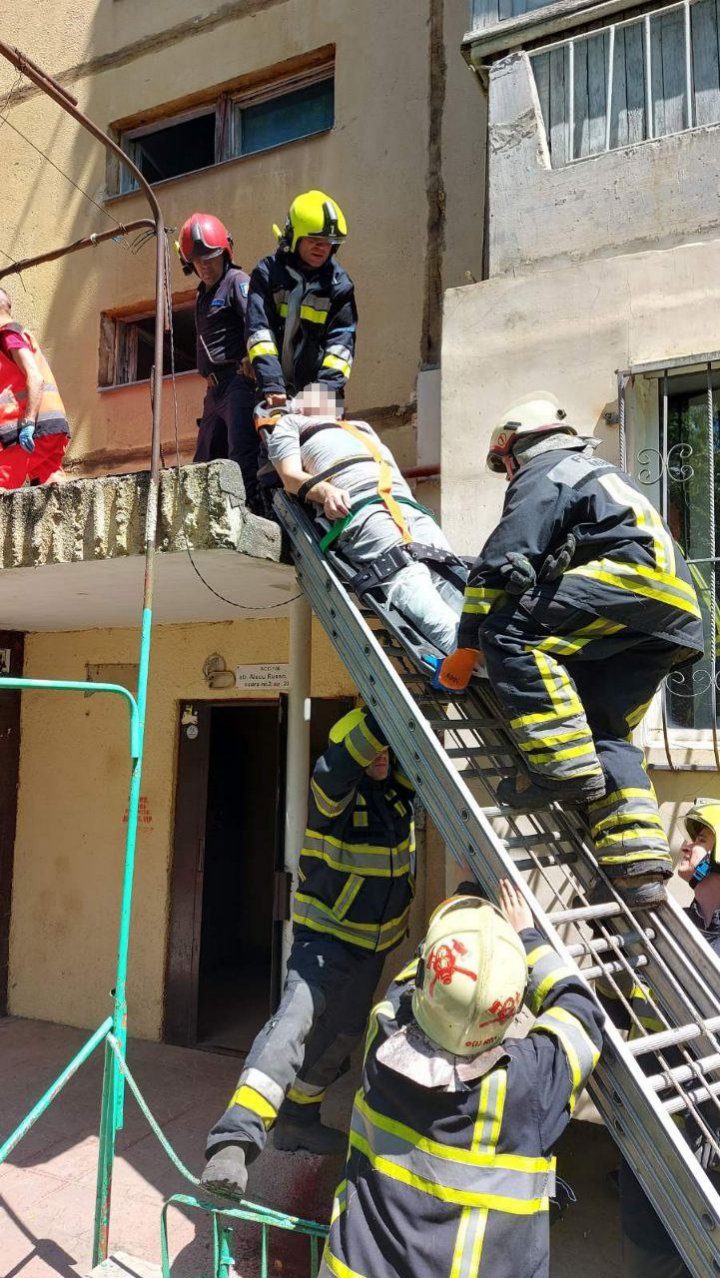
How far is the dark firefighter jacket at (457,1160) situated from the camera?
2143 mm

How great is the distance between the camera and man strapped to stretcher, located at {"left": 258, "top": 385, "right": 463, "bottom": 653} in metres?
3.69

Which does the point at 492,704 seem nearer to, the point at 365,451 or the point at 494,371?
the point at 365,451

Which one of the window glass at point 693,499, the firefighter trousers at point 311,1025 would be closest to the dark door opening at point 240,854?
the firefighter trousers at point 311,1025

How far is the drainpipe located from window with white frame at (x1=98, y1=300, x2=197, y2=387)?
127 inches

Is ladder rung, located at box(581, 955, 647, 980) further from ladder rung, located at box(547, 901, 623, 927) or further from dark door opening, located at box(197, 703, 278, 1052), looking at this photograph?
dark door opening, located at box(197, 703, 278, 1052)

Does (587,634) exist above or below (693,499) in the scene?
below

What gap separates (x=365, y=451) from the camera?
4141mm

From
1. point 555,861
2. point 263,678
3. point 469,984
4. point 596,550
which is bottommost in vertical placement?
point 469,984

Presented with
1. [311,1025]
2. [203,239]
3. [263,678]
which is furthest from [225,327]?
[311,1025]

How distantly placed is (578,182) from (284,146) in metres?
3.11

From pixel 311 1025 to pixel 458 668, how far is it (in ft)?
5.33

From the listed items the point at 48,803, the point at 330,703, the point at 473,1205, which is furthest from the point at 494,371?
the point at 48,803

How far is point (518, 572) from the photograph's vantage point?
290cm

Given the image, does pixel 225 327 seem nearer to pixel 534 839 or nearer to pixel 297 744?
pixel 297 744
